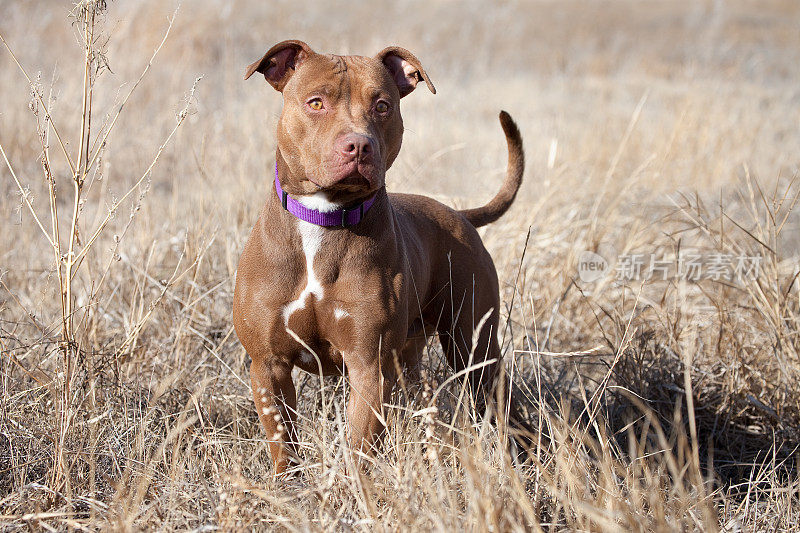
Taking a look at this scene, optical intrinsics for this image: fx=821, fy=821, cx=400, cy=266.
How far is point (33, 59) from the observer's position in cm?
902

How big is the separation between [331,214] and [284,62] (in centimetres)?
60

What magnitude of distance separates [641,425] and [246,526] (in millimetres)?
2295

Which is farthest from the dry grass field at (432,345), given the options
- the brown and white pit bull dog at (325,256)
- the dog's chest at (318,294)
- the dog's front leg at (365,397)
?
the dog's chest at (318,294)

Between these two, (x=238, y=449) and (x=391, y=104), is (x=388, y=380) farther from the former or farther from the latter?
(x=391, y=104)

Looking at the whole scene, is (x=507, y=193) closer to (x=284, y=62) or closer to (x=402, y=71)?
(x=402, y=71)

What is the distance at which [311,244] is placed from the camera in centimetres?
271

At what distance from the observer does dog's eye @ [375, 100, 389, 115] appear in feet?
8.87

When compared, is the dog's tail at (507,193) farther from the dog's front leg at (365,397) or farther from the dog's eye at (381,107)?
the dog's front leg at (365,397)

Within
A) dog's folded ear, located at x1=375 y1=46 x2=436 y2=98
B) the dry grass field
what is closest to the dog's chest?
the dry grass field

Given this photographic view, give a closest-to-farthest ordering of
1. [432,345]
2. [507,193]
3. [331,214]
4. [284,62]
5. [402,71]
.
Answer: [331,214] < [284,62] < [402,71] < [507,193] < [432,345]

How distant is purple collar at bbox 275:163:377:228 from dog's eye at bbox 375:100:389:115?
28 centimetres

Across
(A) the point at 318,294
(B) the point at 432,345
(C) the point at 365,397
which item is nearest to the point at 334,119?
(A) the point at 318,294

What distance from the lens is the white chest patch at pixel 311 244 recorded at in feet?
8.84

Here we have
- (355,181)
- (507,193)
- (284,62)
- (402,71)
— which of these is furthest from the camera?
(507,193)
